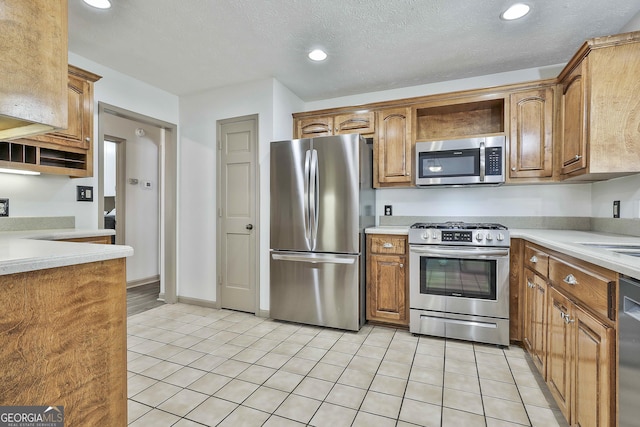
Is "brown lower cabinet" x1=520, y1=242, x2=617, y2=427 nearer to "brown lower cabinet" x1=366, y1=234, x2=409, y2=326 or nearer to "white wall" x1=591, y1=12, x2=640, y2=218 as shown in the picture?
"white wall" x1=591, y1=12, x2=640, y2=218

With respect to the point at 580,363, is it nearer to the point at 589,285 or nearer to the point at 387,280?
the point at 589,285

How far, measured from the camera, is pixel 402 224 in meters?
3.56

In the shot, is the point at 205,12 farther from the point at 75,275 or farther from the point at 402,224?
the point at 402,224

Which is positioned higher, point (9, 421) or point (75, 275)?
point (75, 275)

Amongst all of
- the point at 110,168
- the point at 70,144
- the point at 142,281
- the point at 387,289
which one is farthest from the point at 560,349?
the point at 110,168

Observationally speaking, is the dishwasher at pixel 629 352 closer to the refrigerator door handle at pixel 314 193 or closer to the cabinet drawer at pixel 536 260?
the cabinet drawer at pixel 536 260

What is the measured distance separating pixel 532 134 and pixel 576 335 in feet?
6.65

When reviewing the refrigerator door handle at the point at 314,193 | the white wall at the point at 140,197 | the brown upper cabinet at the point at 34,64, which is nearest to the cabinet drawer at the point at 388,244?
the refrigerator door handle at the point at 314,193

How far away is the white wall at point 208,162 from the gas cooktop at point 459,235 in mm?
1531

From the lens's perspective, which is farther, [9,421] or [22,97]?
[22,97]

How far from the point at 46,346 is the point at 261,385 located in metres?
1.30

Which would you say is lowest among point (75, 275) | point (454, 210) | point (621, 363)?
point (621, 363)

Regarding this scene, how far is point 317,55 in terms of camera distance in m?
2.82

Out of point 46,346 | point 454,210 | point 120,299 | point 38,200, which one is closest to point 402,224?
point 454,210
